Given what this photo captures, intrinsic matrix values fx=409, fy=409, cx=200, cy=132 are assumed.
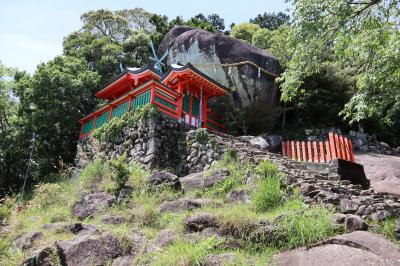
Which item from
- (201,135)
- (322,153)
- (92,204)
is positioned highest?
(201,135)

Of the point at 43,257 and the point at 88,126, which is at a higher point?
the point at 88,126

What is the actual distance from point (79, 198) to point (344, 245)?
23.0 feet

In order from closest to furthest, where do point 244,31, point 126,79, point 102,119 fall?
point 102,119
point 126,79
point 244,31

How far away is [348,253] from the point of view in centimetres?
618

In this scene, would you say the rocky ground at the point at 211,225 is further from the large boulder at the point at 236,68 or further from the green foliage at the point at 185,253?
the large boulder at the point at 236,68

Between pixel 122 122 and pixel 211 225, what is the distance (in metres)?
9.21

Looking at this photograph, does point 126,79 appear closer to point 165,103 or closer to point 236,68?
point 165,103

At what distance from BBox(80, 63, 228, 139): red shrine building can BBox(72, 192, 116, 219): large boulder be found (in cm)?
562

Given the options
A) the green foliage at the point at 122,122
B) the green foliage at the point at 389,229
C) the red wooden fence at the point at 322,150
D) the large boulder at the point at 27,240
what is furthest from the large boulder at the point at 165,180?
the red wooden fence at the point at 322,150

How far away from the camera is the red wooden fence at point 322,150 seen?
549 inches

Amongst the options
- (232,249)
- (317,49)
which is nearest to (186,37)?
(317,49)

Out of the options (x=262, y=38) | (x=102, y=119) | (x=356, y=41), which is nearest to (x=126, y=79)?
(x=102, y=119)

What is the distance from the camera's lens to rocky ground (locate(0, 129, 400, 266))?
6.61 metres

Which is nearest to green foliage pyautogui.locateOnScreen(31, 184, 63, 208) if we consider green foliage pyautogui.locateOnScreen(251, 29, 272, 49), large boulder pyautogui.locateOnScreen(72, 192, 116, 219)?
large boulder pyautogui.locateOnScreen(72, 192, 116, 219)
